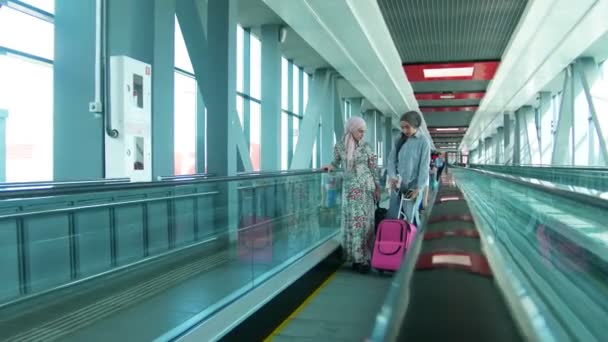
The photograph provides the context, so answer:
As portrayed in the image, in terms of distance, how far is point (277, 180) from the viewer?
215 inches

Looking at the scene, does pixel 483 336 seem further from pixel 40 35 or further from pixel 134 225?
pixel 40 35

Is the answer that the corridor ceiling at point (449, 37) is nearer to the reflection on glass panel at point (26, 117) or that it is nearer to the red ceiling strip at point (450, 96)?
the red ceiling strip at point (450, 96)

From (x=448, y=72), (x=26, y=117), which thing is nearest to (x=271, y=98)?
(x=448, y=72)

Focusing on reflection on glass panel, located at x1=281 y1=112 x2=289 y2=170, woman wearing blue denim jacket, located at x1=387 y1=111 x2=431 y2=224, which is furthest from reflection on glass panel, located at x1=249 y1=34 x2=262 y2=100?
woman wearing blue denim jacket, located at x1=387 y1=111 x2=431 y2=224

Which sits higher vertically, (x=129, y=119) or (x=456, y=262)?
(x=129, y=119)

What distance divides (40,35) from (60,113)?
177cm

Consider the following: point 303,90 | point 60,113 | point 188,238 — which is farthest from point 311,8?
point 303,90

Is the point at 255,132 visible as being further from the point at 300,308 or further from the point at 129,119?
the point at 300,308

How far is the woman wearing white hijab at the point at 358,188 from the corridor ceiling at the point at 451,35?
595 centimetres

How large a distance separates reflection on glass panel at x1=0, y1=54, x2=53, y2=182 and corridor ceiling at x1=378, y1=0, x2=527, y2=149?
6713 mm

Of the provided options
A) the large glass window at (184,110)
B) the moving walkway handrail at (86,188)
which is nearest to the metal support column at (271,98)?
the large glass window at (184,110)

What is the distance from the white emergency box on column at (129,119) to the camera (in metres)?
6.02

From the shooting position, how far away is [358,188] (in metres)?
5.70

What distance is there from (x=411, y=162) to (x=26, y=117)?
18.6ft
